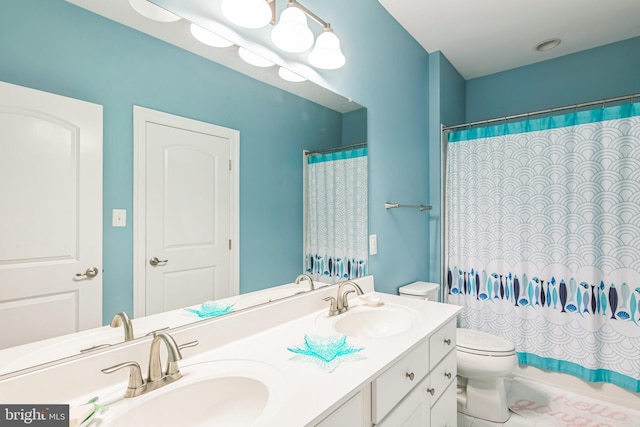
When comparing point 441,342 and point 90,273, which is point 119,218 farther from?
point 441,342

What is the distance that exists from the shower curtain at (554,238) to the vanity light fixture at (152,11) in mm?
2150

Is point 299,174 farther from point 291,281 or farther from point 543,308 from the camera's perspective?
point 543,308

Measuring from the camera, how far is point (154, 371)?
2.63ft

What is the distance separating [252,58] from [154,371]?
108 cm

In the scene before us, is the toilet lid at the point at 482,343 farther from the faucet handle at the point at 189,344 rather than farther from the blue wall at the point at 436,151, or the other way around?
the faucet handle at the point at 189,344

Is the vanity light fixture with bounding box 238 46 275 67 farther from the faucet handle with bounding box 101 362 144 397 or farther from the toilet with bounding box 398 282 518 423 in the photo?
the toilet with bounding box 398 282 518 423

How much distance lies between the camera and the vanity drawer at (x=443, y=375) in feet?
4.29

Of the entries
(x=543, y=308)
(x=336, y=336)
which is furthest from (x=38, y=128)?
(x=543, y=308)

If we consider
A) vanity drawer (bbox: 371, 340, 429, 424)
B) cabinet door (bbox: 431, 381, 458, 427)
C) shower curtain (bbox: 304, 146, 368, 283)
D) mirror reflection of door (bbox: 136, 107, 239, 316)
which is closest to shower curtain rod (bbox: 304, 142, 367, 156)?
shower curtain (bbox: 304, 146, 368, 283)

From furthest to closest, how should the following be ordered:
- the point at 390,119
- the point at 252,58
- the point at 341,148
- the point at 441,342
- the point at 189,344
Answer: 1. the point at 390,119
2. the point at 341,148
3. the point at 441,342
4. the point at 252,58
5. the point at 189,344

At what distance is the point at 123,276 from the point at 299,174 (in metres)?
0.78

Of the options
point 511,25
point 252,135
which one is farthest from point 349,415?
point 511,25

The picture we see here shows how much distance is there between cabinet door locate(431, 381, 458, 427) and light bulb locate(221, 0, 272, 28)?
1601mm

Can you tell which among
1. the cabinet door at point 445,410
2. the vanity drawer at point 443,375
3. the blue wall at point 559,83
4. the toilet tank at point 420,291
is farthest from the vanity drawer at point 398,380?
the blue wall at point 559,83
